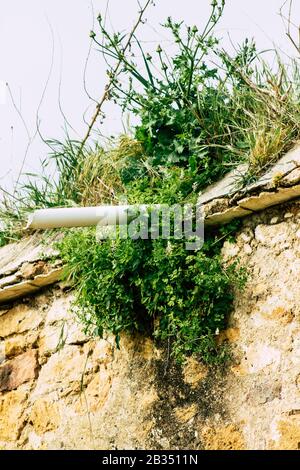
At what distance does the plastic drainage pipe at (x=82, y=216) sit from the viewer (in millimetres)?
4176

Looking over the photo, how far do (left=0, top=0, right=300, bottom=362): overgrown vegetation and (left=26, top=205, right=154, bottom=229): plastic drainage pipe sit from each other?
12 centimetres

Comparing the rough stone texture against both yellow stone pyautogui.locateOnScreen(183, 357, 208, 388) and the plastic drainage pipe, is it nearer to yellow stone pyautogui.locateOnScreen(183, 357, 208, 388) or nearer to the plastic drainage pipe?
the plastic drainage pipe

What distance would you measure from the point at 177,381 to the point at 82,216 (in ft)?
3.16

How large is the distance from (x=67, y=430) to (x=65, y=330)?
0.58m

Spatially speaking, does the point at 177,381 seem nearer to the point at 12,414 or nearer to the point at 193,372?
the point at 193,372

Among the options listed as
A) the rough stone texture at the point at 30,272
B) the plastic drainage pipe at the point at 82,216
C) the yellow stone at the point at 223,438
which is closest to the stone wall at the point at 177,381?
the yellow stone at the point at 223,438

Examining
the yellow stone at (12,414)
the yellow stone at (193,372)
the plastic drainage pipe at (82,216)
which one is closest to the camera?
the yellow stone at (193,372)

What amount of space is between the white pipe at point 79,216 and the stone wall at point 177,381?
565 millimetres

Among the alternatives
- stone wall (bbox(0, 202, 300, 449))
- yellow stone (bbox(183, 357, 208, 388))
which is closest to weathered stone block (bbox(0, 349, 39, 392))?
stone wall (bbox(0, 202, 300, 449))

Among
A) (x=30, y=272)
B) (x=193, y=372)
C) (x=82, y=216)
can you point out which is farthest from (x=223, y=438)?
(x=30, y=272)

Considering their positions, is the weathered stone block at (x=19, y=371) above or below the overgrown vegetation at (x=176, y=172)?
below

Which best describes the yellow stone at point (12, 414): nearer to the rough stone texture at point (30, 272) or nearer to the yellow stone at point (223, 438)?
the rough stone texture at point (30, 272)

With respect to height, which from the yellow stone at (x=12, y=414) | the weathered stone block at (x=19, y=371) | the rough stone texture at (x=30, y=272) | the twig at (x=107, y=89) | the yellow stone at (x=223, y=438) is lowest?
the yellow stone at (x=12, y=414)

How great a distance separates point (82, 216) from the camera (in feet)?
13.8
